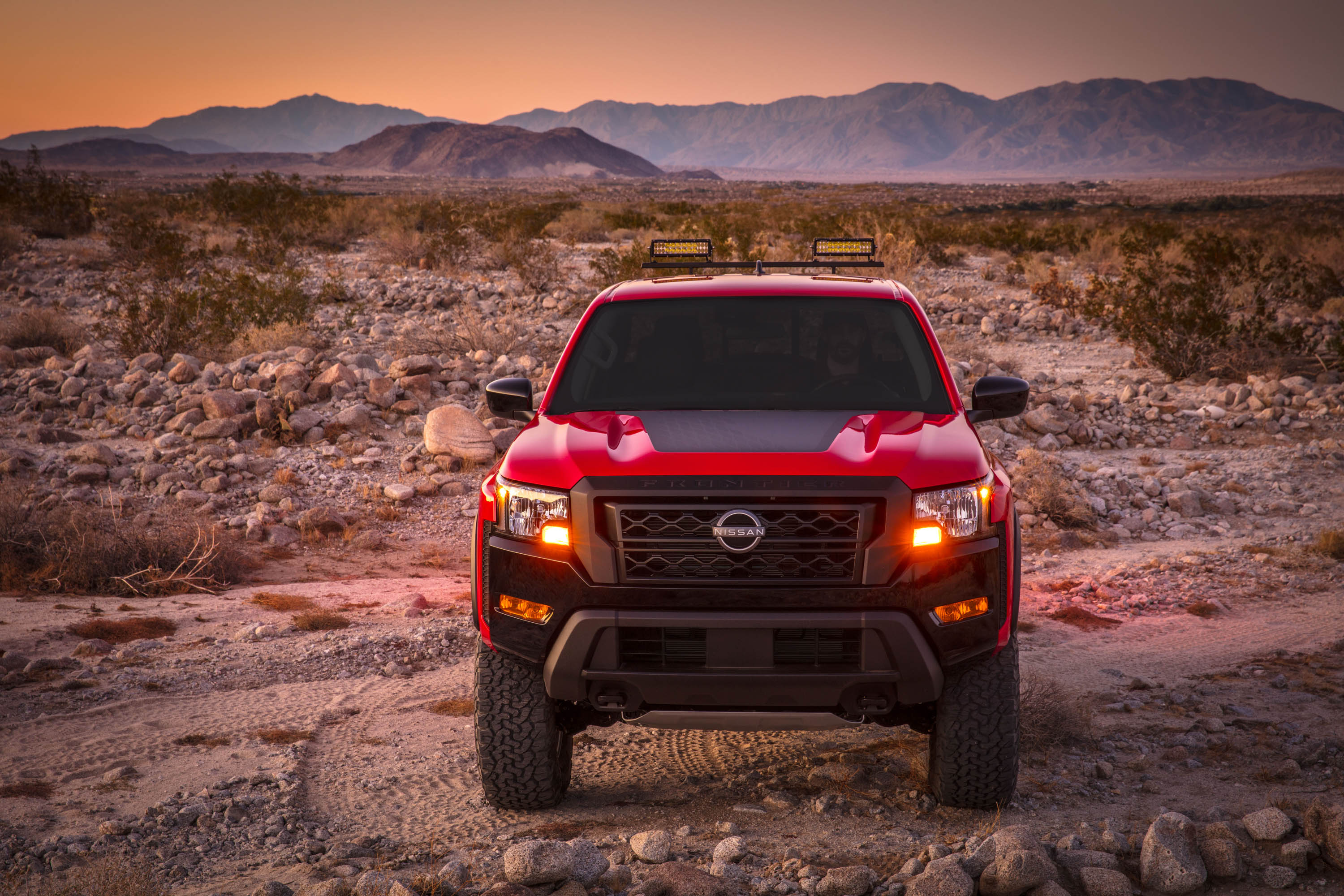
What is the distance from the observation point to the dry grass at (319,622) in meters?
6.04

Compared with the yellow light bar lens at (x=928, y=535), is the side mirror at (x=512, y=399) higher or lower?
higher

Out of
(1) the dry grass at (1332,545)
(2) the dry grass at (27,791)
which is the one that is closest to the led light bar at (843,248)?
(2) the dry grass at (27,791)

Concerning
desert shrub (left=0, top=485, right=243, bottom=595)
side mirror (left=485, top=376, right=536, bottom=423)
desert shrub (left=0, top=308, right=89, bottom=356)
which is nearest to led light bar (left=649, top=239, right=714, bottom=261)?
side mirror (left=485, top=376, right=536, bottom=423)

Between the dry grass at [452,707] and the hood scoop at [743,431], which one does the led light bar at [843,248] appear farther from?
the dry grass at [452,707]

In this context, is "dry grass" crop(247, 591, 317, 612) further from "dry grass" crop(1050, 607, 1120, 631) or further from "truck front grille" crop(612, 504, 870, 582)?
"dry grass" crop(1050, 607, 1120, 631)

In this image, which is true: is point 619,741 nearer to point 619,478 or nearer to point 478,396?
point 619,478

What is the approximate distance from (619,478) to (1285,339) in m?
13.7

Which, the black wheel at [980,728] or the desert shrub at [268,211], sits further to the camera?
the desert shrub at [268,211]

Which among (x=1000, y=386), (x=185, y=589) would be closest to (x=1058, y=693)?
(x=1000, y=386)

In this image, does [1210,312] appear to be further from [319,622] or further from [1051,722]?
[319,622]

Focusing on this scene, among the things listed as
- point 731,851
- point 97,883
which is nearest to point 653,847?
point 731,851

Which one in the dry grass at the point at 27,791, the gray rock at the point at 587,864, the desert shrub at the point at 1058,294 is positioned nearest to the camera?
the gray rock at the point at 587,864

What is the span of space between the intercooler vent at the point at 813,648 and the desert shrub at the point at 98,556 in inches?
204

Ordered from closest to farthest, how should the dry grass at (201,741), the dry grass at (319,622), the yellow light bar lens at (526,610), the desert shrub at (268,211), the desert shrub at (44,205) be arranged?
the yellow light bar lens at (526,610)
the dry grass at (201,741)
the dry grass at (319,622)
the desert shrub at (268,211)
the desert shrub at (44,205)
